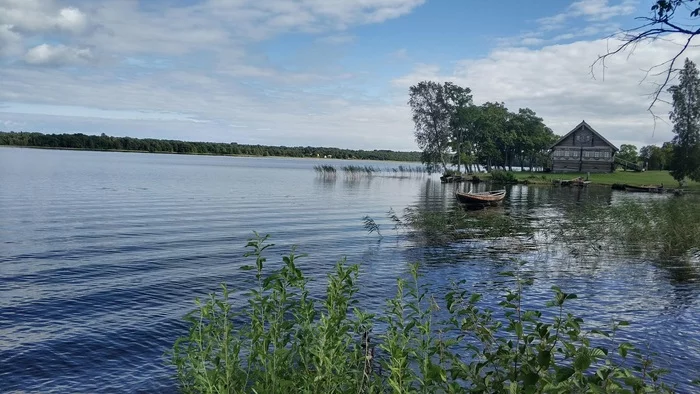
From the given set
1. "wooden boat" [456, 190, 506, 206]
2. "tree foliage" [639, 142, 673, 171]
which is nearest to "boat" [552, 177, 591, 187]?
"wooden boat" [456, 190, 506, 206]

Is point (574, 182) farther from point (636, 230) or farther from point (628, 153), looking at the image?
point (628, 153)

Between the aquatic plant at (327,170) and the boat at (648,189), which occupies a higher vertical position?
the aquatic plant at (327,170)

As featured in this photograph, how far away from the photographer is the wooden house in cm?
8419

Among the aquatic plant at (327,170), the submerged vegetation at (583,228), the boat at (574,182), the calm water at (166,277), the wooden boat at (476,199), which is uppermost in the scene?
the aquatic plant at (327,170)

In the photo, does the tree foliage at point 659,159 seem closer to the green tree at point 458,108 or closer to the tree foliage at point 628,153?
the tree foliage at point 628,153

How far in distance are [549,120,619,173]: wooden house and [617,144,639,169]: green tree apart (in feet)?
135

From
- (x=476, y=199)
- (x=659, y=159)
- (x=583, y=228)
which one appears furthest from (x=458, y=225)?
(x=659, y=159)

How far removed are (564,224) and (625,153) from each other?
120 meters

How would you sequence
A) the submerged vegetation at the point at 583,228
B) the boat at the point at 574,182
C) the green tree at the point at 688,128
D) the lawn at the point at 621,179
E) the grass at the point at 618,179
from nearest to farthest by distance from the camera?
1. the submerged vegetation at the point at 583,228
2. the green tree at the point at 688,128
3. the boat at the point at 574,182
4. the grass at the point at 618,179
5. the lawn at the point at 621,179

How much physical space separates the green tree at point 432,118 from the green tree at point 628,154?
5925cm

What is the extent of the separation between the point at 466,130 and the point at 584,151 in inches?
788

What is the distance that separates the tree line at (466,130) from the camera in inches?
3356

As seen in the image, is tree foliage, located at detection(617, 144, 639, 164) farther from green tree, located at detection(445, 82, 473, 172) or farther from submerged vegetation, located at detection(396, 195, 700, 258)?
submerged vegetation, located at detection(396, 195, 700, 258)

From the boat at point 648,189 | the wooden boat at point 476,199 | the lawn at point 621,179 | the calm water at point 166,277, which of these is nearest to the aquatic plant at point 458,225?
the calm water at point 166,277
